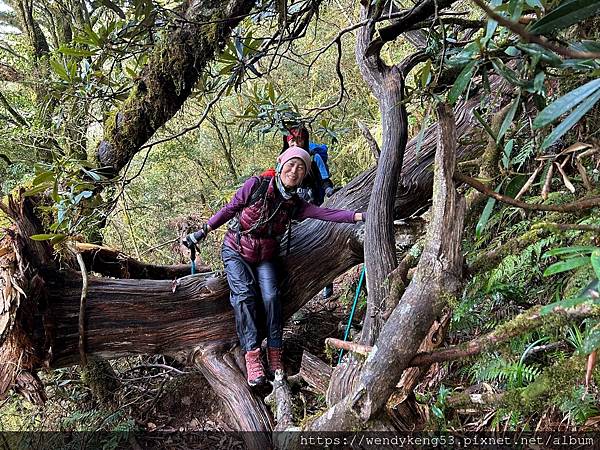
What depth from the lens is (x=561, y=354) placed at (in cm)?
160

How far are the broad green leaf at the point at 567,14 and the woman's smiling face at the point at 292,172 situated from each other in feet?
6.38

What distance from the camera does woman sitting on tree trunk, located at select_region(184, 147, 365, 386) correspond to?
284 centimetres

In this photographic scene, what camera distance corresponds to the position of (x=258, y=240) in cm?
297

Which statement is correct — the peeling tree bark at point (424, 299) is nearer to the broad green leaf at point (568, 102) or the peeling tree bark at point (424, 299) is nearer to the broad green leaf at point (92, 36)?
the broad green leaf at point (568, 102)

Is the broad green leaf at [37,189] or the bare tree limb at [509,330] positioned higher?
the broad green leaf at [37,189]

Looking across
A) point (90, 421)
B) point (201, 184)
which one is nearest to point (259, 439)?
point (90, 421)

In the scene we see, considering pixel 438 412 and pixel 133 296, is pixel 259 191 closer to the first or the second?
pixel 133 296

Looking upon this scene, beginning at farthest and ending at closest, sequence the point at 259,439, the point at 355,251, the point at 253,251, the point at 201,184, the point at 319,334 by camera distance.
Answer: the point at 201,184, the point at 319,334, the point at 355,251, the point at 253,251, the point at 259,439

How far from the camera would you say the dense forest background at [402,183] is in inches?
46.0

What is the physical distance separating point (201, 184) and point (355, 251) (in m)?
5.39

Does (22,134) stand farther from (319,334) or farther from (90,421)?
(319,334)

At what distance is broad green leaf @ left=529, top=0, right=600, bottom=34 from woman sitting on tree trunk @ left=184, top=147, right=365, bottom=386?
77.6 inches

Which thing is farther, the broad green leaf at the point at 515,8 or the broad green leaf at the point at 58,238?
the broad green leaf at the point at 58,238

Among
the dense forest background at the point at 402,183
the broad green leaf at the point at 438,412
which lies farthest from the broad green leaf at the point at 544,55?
the broad green leaf at the point at 438,412
